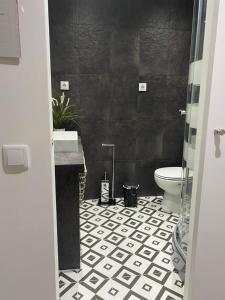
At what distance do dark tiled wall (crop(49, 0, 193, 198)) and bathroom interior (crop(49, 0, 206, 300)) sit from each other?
10 mm

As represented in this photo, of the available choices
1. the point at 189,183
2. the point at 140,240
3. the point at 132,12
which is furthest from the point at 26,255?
the point at 132,12

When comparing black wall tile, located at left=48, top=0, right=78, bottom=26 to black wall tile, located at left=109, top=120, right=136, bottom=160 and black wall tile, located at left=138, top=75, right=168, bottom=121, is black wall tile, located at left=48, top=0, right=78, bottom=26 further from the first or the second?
black wall tile, located at left=109, top=120, right=136, bottom=160

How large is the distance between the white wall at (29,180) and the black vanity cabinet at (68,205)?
57 centimetres

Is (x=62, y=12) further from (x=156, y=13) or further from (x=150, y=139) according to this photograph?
(x=150, y=139)

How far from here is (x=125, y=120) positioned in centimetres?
294

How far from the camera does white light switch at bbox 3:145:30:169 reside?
3.38 ft

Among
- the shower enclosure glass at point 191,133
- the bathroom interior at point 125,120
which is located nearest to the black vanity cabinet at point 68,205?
the bathroom interior at point 125,120

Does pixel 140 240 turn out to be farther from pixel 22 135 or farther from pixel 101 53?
pixel 101 53

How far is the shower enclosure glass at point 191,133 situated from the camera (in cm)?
167

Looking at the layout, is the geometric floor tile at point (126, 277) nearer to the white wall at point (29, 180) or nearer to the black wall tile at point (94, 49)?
the white wall at point (29, 180)

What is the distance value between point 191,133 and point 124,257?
1.11 m

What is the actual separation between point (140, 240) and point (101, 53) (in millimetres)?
1906

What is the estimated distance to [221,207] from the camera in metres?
1.30

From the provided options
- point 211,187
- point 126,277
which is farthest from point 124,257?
point 211,187
